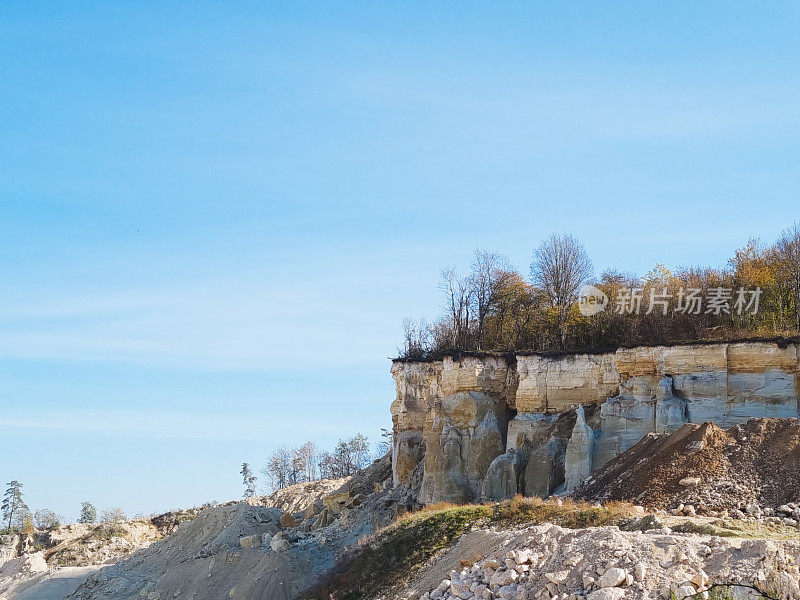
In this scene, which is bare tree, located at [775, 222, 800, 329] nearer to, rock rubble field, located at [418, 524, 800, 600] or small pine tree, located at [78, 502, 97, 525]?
rock rubble field, located at [418, 524, 800, 600]

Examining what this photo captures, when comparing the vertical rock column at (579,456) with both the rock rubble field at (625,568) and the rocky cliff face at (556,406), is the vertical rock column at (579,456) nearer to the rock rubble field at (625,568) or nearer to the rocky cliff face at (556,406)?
the rocky cliff face at (556,406)

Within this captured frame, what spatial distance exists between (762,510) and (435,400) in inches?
773

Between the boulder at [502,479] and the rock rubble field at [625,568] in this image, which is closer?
the rock rubble field at [625,568]

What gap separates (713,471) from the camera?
23516 mm

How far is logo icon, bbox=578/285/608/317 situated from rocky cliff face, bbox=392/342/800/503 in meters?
4.47

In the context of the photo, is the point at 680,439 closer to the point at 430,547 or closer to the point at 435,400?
the point at 430,547

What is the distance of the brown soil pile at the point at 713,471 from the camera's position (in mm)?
22094

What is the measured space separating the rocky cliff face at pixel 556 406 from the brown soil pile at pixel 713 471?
4777 millimetres

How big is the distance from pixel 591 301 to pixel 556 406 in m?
6.65

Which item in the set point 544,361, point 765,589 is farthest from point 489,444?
point 765,589

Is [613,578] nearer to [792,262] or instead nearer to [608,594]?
[608,594]

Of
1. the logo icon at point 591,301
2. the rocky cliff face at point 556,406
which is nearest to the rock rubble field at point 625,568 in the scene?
the rocky cliff face at point 556,406

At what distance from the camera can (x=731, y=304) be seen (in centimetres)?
3581

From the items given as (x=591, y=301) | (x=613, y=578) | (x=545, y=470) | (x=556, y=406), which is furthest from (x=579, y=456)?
(x=613, y=578)
